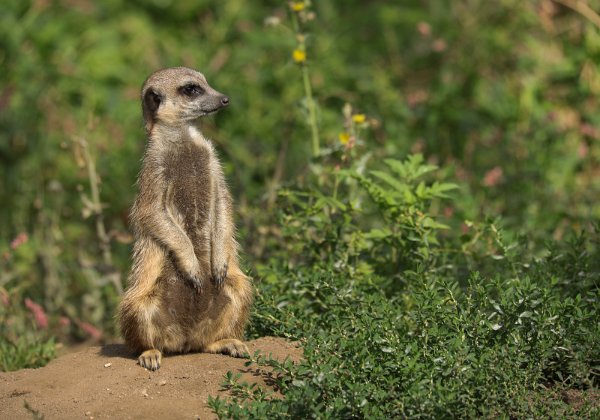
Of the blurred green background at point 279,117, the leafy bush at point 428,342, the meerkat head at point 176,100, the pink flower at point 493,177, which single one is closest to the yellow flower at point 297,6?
the blurred green background at point 279,117

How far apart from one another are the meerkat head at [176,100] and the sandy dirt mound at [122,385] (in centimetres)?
125

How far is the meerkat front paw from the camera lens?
4.95 metres

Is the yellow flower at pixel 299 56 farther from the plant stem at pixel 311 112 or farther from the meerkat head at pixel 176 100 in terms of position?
the meerkat head at pixel 176 100

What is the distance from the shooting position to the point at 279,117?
27.7 ft

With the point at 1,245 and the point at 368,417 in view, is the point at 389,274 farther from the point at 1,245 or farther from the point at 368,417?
the point at 1,245

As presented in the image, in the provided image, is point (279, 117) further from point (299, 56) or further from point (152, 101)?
point (152, 101)

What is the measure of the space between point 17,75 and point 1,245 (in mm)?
1981

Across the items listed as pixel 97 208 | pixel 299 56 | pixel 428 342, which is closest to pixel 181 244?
pixel 428 342

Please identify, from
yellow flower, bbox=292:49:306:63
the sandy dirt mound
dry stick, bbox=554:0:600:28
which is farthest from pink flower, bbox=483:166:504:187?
the sandy dirt mound

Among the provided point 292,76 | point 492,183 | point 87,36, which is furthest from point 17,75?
point 492,183

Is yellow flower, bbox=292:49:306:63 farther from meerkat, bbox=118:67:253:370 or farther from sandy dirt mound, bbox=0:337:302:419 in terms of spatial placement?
sandy dirt mound, bbox=0:337:302:419

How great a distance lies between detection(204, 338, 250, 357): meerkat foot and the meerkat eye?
1335 millimetres

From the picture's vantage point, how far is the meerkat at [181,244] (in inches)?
190

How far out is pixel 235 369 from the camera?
450 cm
